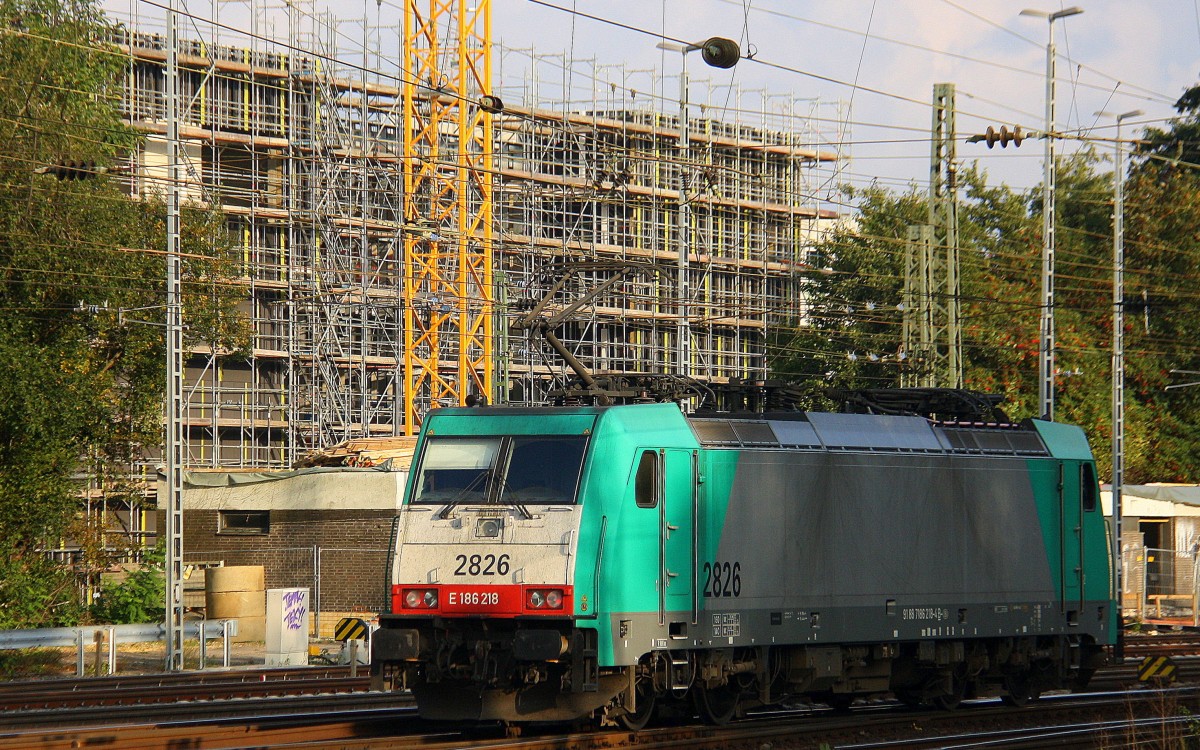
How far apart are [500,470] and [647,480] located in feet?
4.89

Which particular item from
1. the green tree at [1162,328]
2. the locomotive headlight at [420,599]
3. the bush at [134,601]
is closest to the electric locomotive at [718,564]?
the locomotive headlight at [420,599]

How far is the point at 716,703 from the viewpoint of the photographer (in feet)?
54.3

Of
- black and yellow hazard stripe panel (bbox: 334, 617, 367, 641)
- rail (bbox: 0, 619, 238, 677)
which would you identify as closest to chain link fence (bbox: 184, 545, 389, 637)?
rail (bbox: 0, 619, 238, 677)

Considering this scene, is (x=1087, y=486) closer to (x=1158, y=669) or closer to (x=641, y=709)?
(x=1158, y=669)

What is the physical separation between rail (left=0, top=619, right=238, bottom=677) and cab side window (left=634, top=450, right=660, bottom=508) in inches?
517

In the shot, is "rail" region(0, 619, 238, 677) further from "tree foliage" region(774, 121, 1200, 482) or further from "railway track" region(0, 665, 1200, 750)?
"tree foliage" region(774, 121, 1200, 482)

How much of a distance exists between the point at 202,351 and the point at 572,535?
42.7 meters

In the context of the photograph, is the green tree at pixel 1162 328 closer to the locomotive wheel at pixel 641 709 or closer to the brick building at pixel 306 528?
the brick building at pixel 306 528

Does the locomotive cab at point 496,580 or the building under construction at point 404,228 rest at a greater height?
the building under construction at point 404,228

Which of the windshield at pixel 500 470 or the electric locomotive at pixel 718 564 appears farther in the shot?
the windshield at pixel 500 470

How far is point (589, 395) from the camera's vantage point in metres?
16.4

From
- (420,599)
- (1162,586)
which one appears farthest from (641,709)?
(1162,586)

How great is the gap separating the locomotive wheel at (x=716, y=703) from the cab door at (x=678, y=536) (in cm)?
115

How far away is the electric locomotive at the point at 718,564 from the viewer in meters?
14.8
